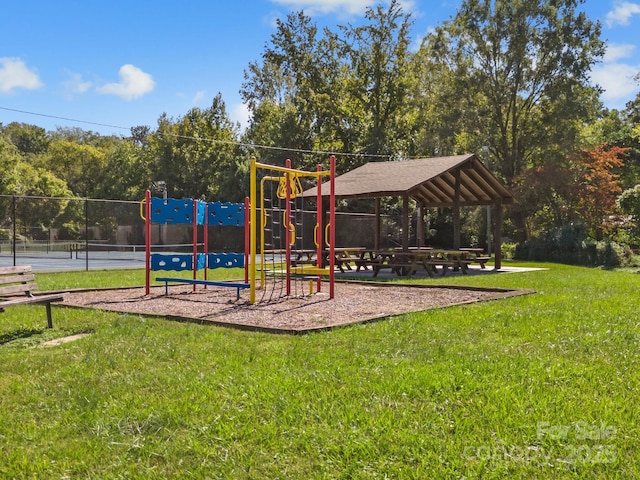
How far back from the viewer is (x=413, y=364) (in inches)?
215

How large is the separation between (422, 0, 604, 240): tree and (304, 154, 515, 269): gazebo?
41.0 feet

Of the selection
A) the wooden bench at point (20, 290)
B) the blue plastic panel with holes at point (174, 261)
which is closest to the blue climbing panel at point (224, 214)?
the blue plastic panel with holes at point (174, 261)

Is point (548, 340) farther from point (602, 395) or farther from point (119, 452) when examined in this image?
point (119, 452)

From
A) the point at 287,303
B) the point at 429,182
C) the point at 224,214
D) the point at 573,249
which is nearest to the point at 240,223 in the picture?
the point at 224,214

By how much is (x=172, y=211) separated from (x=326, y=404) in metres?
8.87

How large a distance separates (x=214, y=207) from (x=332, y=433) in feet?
32.4

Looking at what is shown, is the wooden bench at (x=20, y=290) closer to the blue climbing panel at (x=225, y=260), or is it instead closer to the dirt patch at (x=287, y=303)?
the dirt patch at (x=287, y=303)

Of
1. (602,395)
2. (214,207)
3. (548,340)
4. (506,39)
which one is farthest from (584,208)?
(602,395)

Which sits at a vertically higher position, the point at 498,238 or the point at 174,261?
the point at 498,238

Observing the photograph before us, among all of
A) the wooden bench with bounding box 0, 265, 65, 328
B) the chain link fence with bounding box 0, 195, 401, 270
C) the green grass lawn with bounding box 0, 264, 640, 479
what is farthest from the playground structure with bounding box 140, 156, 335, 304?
the chain link fence with bounding box 0, 195, 401, 270

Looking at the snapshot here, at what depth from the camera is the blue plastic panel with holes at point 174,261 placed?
40.8 ft

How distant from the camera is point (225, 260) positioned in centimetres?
1347

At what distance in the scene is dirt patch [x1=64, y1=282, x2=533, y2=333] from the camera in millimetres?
8375

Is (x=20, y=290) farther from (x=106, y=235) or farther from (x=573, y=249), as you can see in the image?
(x=106, y=235)
